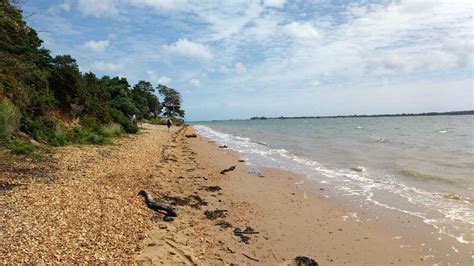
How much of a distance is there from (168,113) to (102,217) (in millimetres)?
78905

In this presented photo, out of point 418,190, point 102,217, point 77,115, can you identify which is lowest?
point 418,190

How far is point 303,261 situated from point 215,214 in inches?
125

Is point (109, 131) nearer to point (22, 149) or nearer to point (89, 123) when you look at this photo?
point (89, 123)

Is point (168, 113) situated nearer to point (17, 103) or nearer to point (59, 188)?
point (17, 103)

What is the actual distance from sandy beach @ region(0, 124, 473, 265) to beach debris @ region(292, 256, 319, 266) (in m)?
0.18

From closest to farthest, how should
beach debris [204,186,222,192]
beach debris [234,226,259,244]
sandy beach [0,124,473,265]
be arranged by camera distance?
sandy beach [0,124,473,265] → beach debris [234,226,259,244] → beach debris [204,186,222,192]

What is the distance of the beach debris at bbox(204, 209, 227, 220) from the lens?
8.33 meters

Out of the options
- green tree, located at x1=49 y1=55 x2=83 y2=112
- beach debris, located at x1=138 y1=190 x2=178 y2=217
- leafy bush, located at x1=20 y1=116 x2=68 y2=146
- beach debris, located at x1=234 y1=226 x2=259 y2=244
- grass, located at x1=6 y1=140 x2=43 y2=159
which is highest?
green tree, located at x1=49 y1=55 x2=83 y2=112

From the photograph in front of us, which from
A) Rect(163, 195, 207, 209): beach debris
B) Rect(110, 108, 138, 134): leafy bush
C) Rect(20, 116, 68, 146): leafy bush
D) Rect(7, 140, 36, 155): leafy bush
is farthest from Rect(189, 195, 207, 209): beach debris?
Rect(110, 108, 138, 134): leafy bush

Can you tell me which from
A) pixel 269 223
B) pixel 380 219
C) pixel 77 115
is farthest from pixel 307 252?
pixel 77 115

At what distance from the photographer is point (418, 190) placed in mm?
12180

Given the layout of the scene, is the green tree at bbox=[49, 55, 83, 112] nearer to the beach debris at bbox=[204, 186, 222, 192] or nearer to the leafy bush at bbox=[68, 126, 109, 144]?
the leafy bush at bbox=[68, 126, 109, 144]

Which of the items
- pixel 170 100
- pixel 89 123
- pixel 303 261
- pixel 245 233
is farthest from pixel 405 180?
pixel 170 100

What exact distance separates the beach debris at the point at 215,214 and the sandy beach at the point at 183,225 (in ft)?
0.09
